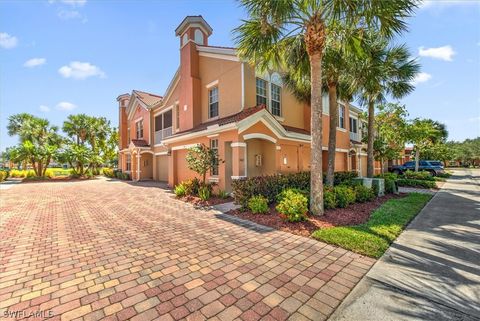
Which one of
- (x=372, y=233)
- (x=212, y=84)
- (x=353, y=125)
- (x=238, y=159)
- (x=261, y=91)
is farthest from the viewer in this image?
(x=353, y=125)

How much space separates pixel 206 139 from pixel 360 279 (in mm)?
10188

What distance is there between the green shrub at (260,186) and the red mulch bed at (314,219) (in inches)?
22.5

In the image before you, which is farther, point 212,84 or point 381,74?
point 212,84

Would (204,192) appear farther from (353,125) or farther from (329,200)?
(353,125)

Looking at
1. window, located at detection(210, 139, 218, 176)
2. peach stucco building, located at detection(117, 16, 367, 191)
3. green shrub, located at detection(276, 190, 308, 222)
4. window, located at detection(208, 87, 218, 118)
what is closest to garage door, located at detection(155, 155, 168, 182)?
peach stucco building, located at detection(117, 16, 367, 191)

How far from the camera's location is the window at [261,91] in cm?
1379

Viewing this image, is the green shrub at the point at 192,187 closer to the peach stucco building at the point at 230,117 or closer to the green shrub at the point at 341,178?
the peach stucco building at the point at 230,117

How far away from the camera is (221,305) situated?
10.3ft

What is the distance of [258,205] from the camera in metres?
8.11

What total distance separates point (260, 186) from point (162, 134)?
48.9 feet

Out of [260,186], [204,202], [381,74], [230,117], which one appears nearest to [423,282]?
[260,186]

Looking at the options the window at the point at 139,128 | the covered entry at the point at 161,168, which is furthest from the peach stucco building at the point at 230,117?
the window at the point at 139,128

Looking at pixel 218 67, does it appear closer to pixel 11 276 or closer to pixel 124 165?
pixel 11 276

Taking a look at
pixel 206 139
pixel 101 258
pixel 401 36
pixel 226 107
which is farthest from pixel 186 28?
pixel 101 258
